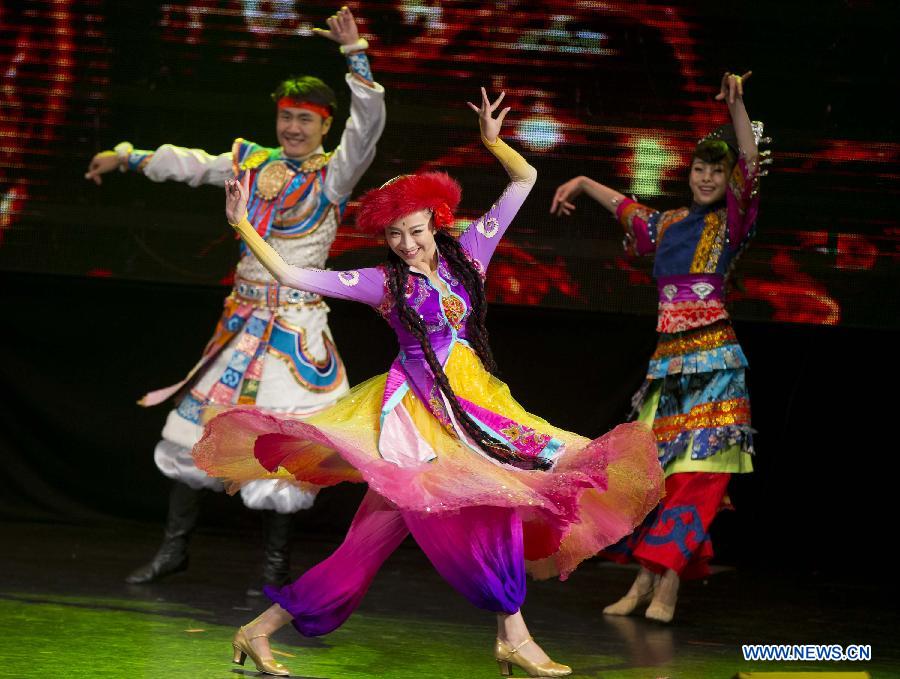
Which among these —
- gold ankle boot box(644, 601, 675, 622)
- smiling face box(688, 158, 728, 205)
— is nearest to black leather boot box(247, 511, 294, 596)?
gold ankle boot box(644, 601, 675, 622)

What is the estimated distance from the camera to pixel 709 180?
4.56m

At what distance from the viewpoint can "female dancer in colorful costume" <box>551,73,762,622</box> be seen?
450 centimetres

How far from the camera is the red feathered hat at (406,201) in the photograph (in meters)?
3.48

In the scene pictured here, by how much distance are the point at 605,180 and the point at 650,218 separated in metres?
0.51

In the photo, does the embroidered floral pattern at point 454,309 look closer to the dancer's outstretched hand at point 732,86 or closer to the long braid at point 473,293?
the long braid at point 473,293

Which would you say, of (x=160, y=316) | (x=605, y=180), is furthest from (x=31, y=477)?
(x=605, y=180)

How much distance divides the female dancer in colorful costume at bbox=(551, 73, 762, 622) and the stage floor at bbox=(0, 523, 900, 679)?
21 centimetres

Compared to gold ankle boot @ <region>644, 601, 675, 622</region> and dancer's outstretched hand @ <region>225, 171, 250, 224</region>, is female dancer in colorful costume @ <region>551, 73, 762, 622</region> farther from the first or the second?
dancer's outstretched hand @ <region>225, 171, 250, 224</region>

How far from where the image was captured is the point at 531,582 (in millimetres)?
5070

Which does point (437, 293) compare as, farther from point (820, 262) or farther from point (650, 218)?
Result: point (820, 262)

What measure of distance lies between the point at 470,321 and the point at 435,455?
39 cm

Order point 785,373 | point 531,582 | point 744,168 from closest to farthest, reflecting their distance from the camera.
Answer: point 744,168 < point 531,582 < point 785,373

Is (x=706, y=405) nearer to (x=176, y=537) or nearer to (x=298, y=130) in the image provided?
(x=298, y=130)

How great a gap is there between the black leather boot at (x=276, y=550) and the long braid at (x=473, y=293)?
1.36 meters
